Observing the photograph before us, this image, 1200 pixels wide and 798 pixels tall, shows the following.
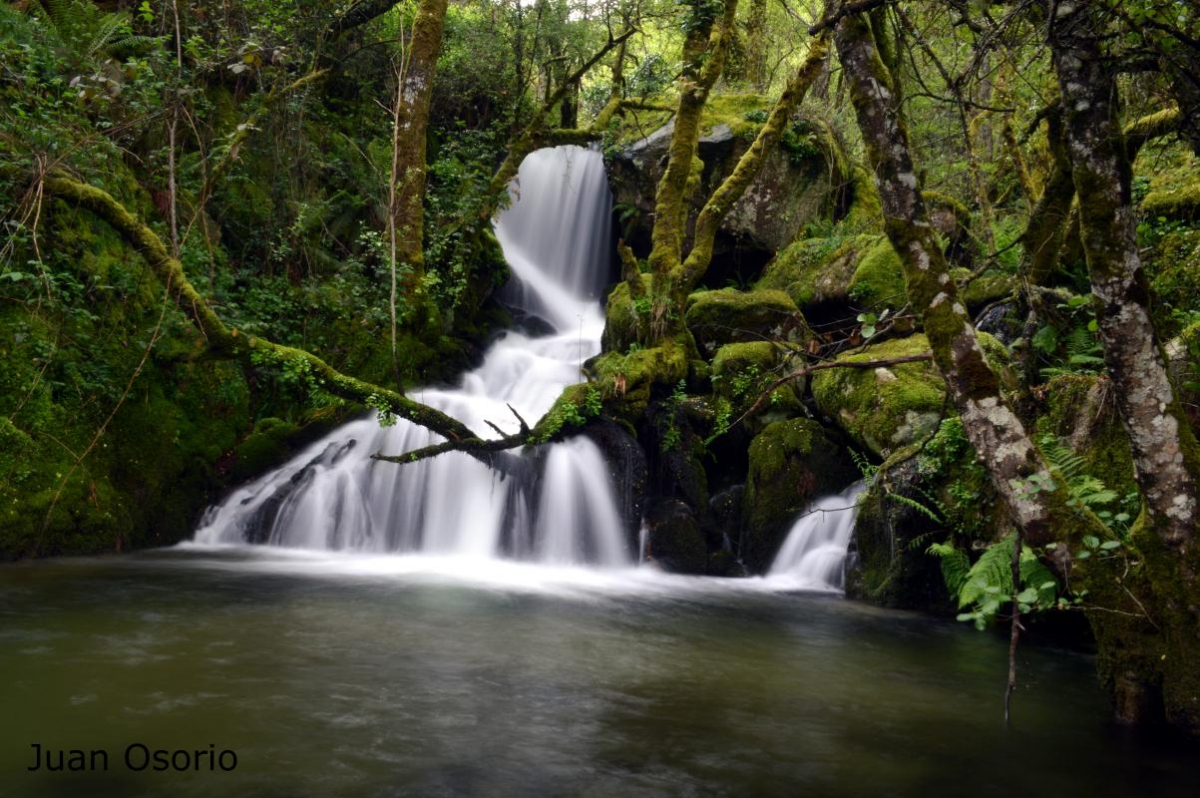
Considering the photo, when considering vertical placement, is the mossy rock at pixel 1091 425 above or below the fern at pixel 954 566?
above

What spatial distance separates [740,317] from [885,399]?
3174 mm

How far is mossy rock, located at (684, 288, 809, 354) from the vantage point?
1138cm

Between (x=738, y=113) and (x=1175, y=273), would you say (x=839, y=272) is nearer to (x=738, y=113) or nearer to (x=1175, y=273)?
(x=738, y=113)

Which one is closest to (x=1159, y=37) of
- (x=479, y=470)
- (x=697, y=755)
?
(x=697, y=755)

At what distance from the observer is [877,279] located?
1138 centimetres

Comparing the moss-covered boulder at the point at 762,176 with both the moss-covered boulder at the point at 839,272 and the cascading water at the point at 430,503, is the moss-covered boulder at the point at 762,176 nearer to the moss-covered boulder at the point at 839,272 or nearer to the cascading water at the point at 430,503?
the moss-covered boulder at the point at 839,272

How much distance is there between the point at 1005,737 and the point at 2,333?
9224 millimetres

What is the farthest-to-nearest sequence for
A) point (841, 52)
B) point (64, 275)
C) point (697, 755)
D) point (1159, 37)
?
point (64, 275) → point (841, 52) → point (697, 755) → point (1159, 37)

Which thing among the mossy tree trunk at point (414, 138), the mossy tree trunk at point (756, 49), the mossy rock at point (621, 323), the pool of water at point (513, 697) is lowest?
the pool of water at point (513, 697)

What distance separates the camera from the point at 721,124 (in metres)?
15.2

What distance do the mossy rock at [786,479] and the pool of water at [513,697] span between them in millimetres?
1924

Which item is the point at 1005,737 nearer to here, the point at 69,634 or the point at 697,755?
the point at 697,755

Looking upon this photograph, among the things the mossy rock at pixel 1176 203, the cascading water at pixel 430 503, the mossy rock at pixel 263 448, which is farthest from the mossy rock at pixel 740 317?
the mossy rock at pixel 263 448

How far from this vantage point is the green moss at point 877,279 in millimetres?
11156
